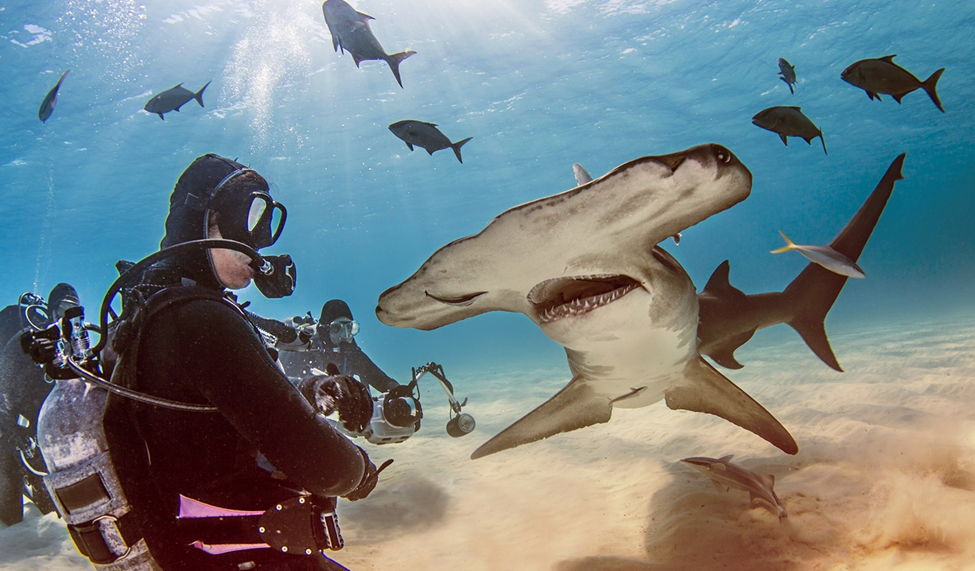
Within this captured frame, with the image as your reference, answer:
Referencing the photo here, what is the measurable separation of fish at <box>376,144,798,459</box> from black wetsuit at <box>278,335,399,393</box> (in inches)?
171

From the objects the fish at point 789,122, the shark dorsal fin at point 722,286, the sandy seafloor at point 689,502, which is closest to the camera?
the sandy seafloor at point 689,502

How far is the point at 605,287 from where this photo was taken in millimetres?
2867

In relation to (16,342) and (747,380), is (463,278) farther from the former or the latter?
(747,380)

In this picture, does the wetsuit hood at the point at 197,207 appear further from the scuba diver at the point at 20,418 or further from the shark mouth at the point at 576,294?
the scuba diver at the point at 20,418

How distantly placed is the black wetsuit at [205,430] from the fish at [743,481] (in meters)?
2.96

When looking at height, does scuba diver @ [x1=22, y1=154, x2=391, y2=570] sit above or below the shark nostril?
below

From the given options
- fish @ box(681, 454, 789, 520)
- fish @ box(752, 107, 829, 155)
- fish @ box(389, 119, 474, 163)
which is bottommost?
fish @ box(681, 454, 789, 520)

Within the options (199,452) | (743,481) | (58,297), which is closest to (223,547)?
(199,452)

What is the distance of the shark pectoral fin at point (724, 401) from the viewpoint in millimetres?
3400

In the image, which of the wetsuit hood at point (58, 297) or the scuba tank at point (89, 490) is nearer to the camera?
the scuba tank at point (89, 490)

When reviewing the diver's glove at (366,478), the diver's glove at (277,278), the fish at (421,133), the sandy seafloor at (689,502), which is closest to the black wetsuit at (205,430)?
the diver's glove at (366,478)

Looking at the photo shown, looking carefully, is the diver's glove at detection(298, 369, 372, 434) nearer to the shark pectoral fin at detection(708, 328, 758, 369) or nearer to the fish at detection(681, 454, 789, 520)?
the fish at detection(681, 454, 789, 520)

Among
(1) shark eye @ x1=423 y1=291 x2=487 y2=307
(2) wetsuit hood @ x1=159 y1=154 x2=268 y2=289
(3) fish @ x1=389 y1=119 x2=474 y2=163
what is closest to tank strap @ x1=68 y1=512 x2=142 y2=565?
(2) wetsuit hood @ x1=159 y1=154 x2=268 y2=289

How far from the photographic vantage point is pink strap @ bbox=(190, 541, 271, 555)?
1656mm
